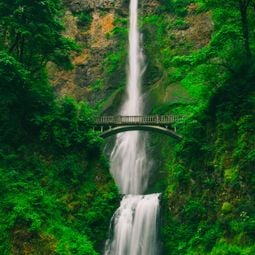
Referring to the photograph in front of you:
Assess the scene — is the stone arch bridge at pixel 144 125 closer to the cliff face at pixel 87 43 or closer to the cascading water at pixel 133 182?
the cascading water at pixel 133 182

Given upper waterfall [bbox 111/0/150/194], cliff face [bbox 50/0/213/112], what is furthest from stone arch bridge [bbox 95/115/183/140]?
cliff face [bbox 50/0/213/112]

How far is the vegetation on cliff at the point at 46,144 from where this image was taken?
25016 millimetres

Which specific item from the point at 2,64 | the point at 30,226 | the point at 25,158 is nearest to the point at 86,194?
the point at 25,158

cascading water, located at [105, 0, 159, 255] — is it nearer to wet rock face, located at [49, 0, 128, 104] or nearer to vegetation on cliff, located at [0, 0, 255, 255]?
vegetation on cliff, located at [0, 0, 255, 255]

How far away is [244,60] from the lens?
24766 millimetres

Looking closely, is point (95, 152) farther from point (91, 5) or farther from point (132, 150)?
point (91, 5)

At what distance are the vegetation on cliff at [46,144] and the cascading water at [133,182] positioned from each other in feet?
3.44

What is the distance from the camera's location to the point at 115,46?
57.3 metres

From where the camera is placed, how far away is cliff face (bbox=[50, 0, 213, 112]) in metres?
50.7

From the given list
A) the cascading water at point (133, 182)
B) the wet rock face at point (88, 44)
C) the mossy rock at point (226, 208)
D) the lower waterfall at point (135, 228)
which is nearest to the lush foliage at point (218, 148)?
the mossy rock at point (226, 208)

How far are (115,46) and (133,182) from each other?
21484mm

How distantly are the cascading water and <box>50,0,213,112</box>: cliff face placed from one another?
3.39ft

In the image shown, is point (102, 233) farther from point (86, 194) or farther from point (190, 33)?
point (190, 33)

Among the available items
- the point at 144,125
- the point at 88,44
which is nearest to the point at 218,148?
the point at 144,125
